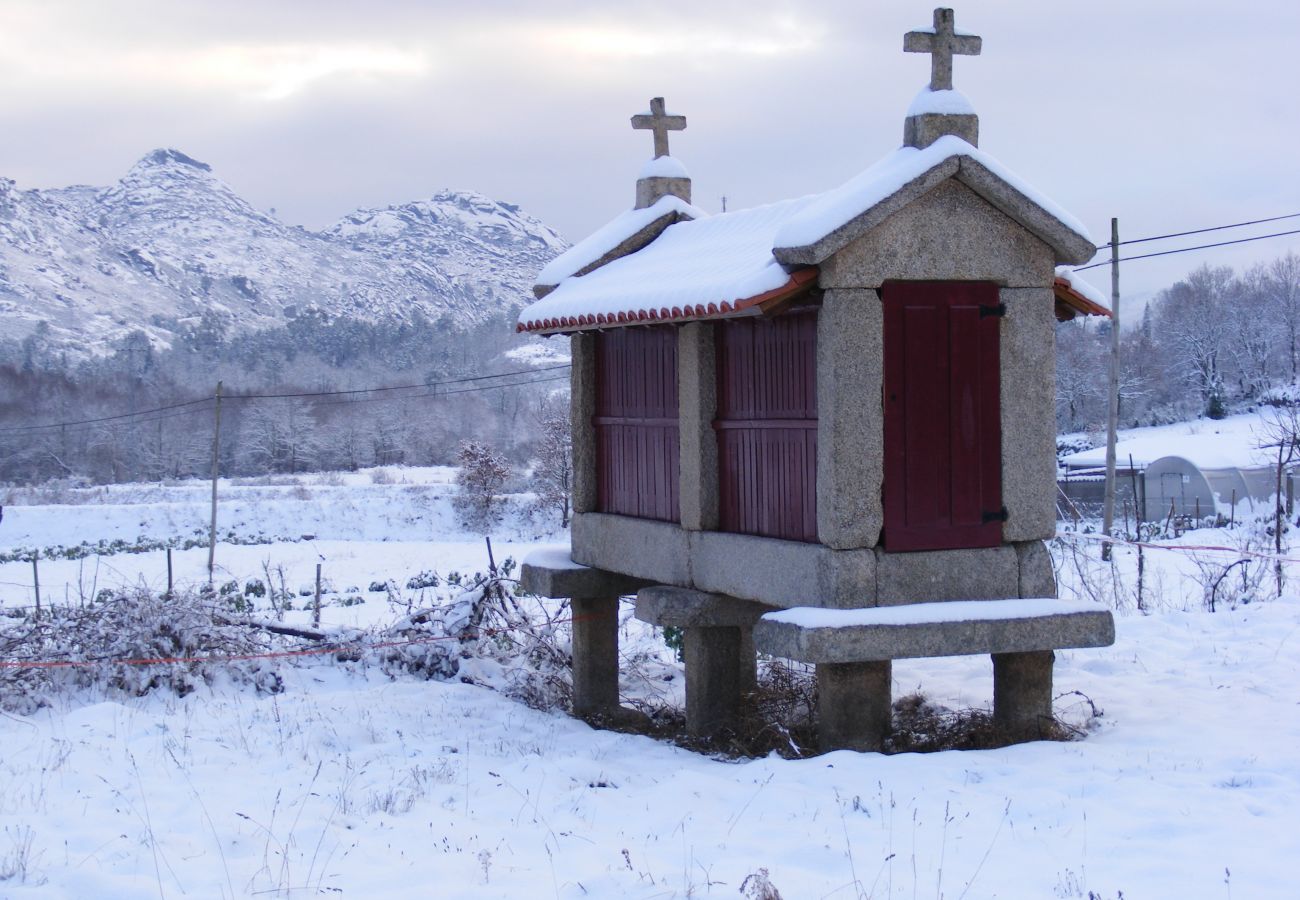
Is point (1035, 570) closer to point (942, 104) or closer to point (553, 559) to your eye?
point (942, 104)

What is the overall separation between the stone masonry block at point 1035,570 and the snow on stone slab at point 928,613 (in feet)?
0.41

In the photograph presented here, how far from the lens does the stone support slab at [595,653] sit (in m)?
9.87

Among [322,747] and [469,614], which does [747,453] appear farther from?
[469,614]

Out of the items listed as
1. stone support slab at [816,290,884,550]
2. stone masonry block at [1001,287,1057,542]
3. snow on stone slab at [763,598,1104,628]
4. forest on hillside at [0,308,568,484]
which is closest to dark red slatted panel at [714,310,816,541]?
stone support slab at [816,290,884,550]

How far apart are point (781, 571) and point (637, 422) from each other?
2.23 metres

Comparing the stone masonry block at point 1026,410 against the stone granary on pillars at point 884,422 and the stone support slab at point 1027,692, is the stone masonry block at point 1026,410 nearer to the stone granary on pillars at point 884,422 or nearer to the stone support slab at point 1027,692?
the stone granary on pillars at point 884,422

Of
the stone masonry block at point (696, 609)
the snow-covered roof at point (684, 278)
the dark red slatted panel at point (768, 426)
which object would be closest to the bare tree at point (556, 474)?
the snow-covered roof at point (684, 278)

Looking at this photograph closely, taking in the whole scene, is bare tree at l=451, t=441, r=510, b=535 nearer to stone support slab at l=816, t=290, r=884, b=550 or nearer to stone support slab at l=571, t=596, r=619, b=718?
stone support slab at l=571, t=596, r=619, b=718

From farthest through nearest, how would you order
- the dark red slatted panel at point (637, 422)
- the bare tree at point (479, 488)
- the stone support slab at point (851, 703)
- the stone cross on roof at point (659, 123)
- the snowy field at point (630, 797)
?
the bare tree at point (479, 488) < the stone cross on roof at point (659, 123) < the dark red slatted panel at point (637, 422) < the stone support slab at point (851, 703) < the snowy field at point (630, 797)

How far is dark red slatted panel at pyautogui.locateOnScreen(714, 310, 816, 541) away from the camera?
23.8ft

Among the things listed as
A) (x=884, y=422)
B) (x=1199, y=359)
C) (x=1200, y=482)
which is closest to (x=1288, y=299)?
(x=1199, y=359)

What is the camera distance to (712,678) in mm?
8469

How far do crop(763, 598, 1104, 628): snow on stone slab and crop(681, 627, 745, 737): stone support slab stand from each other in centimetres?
149

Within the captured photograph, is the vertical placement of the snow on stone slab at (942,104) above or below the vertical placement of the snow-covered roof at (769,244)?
above
